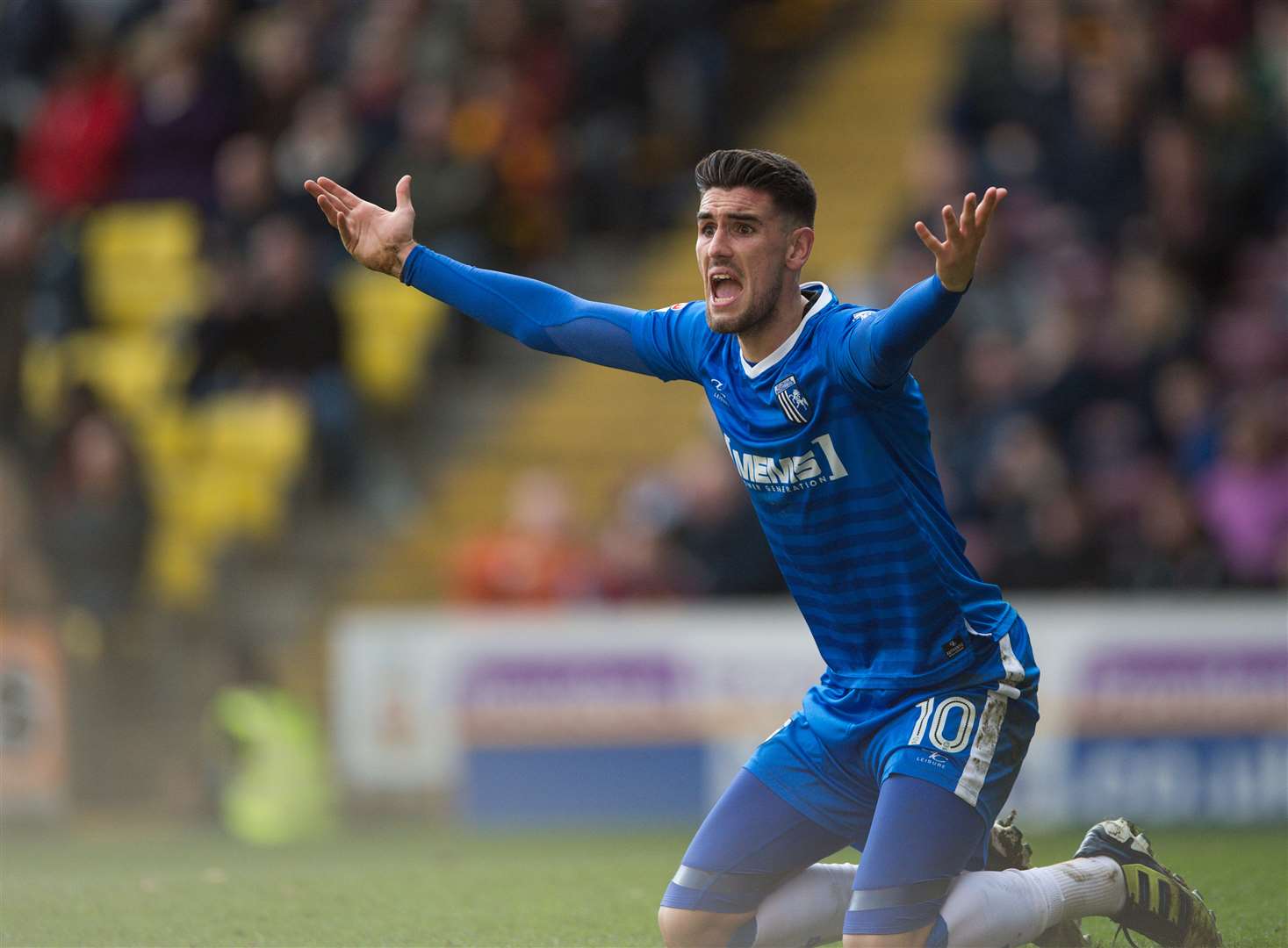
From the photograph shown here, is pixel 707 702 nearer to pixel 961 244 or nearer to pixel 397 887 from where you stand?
pixel 397 887

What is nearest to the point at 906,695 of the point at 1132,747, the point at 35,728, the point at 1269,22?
the point at 1132,747

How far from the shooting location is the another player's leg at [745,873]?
17.3 feet

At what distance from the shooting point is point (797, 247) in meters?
5.21

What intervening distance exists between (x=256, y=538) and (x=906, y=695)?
310 inches

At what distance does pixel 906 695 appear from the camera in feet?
16.8

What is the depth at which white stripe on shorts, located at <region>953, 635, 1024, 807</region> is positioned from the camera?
5.00 metres

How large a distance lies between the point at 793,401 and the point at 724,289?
1.21 feet

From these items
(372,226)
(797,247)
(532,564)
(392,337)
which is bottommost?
(532,564)

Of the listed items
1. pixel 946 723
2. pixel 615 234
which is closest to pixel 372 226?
pixel 946 723

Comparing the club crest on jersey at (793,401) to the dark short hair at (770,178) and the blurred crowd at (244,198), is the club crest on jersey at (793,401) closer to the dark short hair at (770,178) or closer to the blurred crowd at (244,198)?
the dark short hair at (770,178)

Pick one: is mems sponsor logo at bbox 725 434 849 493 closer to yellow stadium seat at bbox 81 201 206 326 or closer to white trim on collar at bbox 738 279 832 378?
white trim on collar at bbox 738 279 832 378

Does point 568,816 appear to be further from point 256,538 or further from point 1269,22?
point 1269,22

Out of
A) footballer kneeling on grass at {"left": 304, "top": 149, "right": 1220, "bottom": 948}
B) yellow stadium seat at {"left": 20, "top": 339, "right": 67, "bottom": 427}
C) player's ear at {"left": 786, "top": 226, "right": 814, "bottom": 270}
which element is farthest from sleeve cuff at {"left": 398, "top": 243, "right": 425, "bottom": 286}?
yellow stadium seat at {"left": 20, "top": 339, "right": 67, "bottom": 427}

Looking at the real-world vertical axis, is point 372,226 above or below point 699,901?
above
